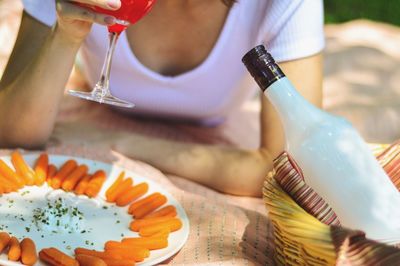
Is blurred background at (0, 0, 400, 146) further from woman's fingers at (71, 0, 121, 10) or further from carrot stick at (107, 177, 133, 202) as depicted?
woman's fingers at (71, 0, 121, 10)

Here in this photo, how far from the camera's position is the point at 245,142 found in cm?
231

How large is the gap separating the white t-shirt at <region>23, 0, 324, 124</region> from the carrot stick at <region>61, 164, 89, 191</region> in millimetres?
426

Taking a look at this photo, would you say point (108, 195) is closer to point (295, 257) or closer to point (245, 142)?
point (295, 257)

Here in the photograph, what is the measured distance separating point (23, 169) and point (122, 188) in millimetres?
208

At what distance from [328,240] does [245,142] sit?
1276 millimetres

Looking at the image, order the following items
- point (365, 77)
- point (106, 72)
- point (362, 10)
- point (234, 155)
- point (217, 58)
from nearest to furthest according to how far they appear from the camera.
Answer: point (106, 72), point (234, 155), point (217, 58), point (365, 77), point (362, 10)

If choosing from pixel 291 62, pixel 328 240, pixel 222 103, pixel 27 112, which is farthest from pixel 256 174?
pixel 328 240

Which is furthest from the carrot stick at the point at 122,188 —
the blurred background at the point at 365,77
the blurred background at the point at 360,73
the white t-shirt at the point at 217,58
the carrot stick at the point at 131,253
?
the blurred background at the point at 365,77

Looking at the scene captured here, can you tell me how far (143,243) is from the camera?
1.28 m

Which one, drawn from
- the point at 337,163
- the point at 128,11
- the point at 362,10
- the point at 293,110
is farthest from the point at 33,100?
the point at 362,10

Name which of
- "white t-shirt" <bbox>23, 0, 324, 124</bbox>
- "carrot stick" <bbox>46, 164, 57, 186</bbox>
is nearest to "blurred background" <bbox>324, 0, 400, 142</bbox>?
"white t-shirt" <bbox>23, 0, 324, 124</bbox>

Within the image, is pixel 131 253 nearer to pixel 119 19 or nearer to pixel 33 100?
pixel 119 19

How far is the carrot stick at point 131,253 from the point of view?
4.02ft

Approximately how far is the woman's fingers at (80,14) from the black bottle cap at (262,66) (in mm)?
297
